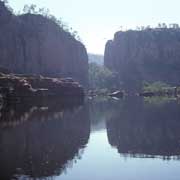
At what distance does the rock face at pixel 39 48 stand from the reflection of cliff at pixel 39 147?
9122cm

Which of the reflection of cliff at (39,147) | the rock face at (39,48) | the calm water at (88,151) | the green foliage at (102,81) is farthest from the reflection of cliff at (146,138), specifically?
the green foliage at (102,81)

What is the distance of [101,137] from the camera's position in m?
36.2

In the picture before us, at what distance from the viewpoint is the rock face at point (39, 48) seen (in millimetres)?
137125

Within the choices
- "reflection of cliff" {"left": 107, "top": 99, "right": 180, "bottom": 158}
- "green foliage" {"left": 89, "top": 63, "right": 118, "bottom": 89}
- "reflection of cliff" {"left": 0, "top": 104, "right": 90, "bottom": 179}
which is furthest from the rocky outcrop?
"green foliage" {"left": 89, "top": 63, "right": 118, "bottom": 89}

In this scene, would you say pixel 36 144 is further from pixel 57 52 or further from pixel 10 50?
pixel 57 52

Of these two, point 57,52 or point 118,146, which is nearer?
point 118,146

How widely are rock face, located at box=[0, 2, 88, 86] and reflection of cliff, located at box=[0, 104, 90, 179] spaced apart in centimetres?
9122

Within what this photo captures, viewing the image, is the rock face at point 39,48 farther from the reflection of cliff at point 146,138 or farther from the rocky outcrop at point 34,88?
the reflection of cliff at point 146,138

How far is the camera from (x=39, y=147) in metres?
28.7

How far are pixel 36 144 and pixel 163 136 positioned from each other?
403 inches

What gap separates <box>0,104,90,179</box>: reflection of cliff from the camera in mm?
22297

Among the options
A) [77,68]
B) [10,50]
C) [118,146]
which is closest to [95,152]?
[118,146]

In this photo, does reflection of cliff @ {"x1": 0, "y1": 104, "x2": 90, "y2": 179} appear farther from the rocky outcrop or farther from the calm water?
the rocky outcrop

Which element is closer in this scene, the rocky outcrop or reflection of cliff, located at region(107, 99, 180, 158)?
reflection of cliff, located at region(107, 99, 180, 158)
